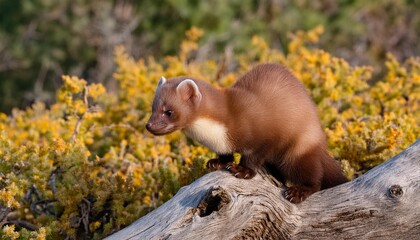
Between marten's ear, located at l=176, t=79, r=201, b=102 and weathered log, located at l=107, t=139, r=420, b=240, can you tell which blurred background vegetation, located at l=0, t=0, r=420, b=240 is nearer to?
weathered log, located at l=107, t=139, r=420, b=240

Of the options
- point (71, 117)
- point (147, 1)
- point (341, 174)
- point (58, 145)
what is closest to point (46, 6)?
point (147, 1)

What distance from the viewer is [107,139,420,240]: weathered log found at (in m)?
4.13

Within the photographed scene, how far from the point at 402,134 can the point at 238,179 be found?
5.29 ft

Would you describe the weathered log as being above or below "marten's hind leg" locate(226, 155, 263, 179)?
below

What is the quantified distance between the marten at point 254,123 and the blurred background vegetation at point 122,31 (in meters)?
9.52

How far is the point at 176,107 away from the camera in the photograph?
439 centimetres

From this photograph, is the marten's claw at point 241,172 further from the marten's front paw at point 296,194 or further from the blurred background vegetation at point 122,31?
the blurred background vegetation at point 122,31

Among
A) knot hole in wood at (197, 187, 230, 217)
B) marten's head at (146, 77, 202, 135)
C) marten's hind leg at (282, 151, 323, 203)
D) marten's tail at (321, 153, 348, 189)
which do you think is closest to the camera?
knot hole in wood at (197, 187, 230, 217)

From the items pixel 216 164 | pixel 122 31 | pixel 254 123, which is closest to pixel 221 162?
pixel 216 164

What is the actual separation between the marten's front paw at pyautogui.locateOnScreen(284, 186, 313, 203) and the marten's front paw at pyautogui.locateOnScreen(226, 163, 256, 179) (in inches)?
9.0

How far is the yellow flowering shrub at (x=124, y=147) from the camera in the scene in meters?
5.16

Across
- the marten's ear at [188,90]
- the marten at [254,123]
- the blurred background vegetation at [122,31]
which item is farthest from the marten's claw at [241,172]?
the blurred background vegetation at [122,31]

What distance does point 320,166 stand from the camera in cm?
465

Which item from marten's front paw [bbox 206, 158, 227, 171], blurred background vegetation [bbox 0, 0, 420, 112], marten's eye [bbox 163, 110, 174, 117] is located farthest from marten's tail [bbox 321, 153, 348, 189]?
blurred background vegetation [bbox 0, 0, 420, 112]
